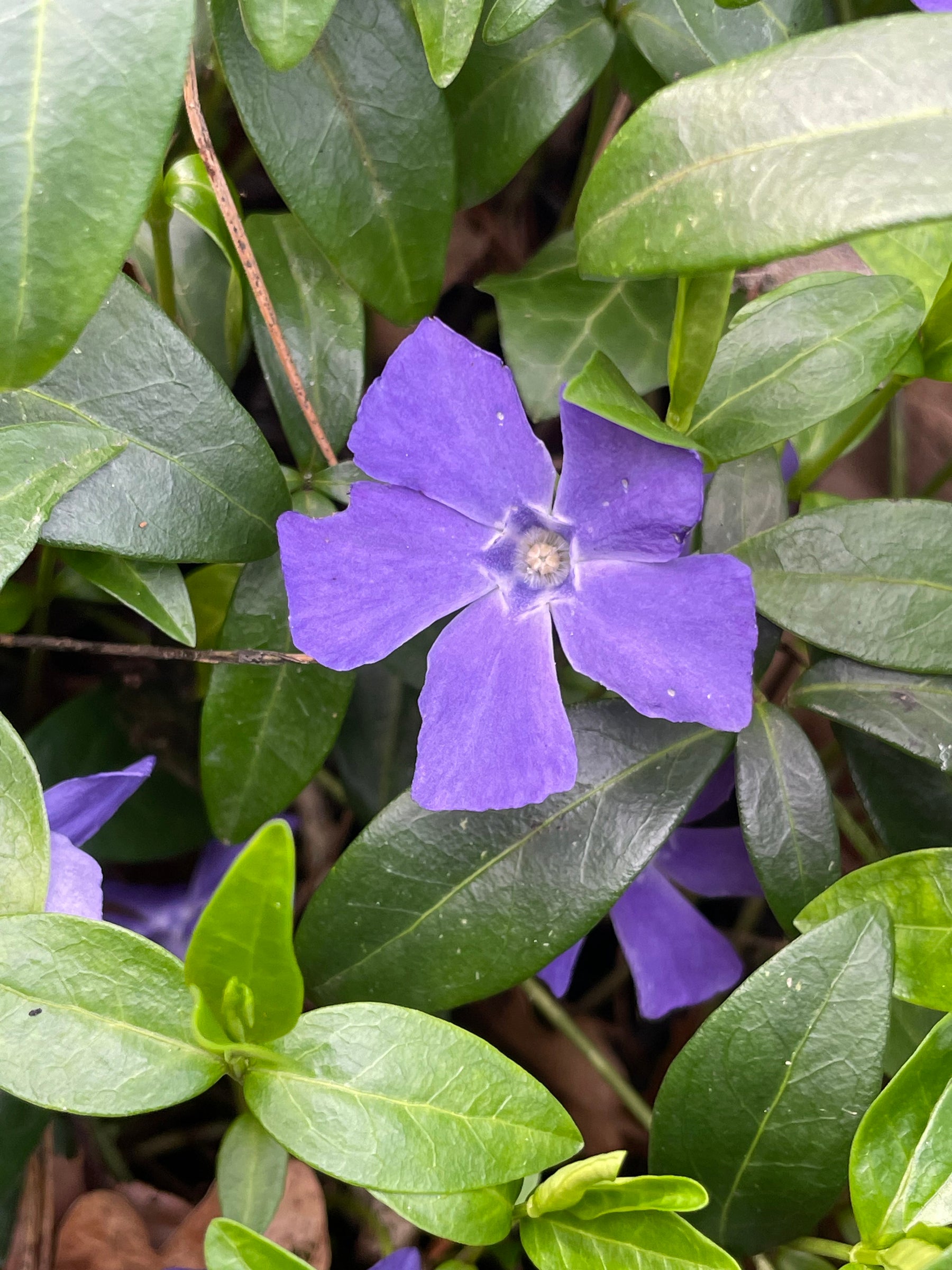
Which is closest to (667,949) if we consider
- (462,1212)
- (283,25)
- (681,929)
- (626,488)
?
(681,929)

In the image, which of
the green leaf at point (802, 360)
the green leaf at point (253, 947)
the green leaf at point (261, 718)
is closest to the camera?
the green leaf at point (253, 947)

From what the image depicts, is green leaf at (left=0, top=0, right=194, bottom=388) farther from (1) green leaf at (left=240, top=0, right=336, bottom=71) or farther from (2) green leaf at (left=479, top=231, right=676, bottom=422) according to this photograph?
(2) green leaf at (left=479, top=231, right=676, bottom=422)

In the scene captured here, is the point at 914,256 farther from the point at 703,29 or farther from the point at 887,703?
the point at 887,703

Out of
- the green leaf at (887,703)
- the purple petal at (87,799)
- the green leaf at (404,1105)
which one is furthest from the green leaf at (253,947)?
the green leaf at (887,703)

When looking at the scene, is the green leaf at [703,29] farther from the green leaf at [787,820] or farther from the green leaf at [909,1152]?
the green leaf at [909,1152]

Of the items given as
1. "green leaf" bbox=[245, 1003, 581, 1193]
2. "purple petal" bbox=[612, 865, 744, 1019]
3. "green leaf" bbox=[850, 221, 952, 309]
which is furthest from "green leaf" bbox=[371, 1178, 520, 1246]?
"green leaf" bbox=[850, 221, 952, 309]

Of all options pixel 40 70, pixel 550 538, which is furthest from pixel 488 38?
pixel 550 538
